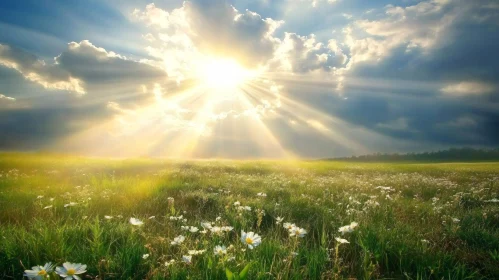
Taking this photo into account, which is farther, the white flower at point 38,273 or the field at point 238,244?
the field at point 238,244

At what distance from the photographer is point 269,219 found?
19.1ft

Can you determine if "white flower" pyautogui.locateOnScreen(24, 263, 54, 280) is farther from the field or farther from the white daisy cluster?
the field

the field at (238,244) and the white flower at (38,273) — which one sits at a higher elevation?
the white flower at (38,273)

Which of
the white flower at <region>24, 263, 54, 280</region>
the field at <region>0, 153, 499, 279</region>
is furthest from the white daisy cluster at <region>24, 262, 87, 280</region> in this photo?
the field at <region>0, 153, 499, 279</region>

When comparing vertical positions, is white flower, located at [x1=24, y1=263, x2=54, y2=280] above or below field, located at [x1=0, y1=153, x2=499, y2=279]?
above

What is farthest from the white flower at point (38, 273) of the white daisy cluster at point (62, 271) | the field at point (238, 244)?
the field at point (238, 244)

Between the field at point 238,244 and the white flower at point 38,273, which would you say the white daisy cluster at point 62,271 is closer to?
the white flower at point 38,273

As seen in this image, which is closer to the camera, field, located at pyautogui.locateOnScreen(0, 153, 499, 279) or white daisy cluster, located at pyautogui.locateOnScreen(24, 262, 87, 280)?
white daisy cluster, located at pyautogui.locateOnScreen(24, 262, 87, 280)

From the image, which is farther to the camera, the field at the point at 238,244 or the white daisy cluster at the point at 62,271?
the field at the point at 238,244

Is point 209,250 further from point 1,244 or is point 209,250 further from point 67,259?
point 1,244

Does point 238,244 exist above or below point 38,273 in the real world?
below

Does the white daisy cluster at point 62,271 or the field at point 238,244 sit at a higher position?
the white daisy cluster at point 62,271

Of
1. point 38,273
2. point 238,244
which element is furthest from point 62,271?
point 238,244

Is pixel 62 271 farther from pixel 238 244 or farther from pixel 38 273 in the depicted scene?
pixel 238 244
